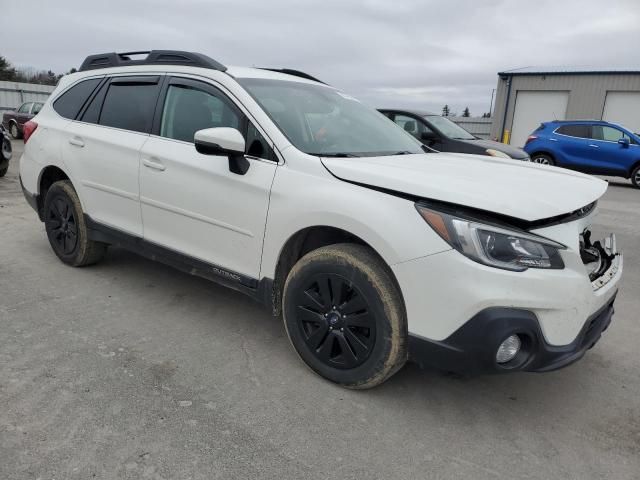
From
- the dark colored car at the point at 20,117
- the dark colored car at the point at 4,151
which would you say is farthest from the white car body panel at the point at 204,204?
the dark colored car at the point at 20,117

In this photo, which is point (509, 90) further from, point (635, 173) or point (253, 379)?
point (253, 379)

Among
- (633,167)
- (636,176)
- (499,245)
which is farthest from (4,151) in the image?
(636,176)

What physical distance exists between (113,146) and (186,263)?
1133 millimetres

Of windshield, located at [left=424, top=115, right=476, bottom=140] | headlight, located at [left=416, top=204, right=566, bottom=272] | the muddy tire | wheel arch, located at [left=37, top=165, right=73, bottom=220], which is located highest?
windshield, located at [left=424, top=115, right=476, bottom=140]

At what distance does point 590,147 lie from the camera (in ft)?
43.4

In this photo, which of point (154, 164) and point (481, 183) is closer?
point (481, 183)

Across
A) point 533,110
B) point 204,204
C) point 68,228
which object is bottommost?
point 68,228

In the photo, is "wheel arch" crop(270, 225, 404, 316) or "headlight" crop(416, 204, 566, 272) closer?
"headlight" crop(416, 204, 566, 272)

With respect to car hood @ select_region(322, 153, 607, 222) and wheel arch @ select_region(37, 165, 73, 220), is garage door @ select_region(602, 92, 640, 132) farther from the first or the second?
wheel arch @ select_region(37, 165, 73, 220)

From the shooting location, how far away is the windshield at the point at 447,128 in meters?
9.22

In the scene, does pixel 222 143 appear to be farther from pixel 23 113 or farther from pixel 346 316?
pixel 23 113

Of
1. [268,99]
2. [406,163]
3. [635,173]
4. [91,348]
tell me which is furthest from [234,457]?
[635,173]

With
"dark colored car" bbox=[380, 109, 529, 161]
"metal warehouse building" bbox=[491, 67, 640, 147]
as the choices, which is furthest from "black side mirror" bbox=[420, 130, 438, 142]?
"metal warehouse building" bbox=[491, 67, 640, 147]

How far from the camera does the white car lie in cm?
221
